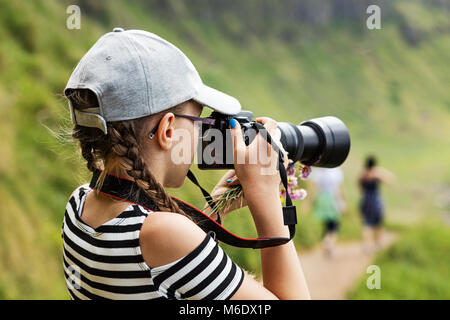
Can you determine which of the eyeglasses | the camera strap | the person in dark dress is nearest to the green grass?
the person in dark dress

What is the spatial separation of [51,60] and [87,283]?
5427 mm

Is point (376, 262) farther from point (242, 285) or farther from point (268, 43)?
point (268, 43)

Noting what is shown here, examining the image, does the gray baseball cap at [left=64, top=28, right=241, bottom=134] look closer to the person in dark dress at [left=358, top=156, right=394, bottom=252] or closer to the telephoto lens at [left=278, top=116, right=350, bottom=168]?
the telephoto lens at [left=278, top=116, right=350, bottom=168]

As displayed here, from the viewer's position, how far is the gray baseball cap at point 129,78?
1131mm

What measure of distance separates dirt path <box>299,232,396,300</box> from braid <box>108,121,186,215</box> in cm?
490

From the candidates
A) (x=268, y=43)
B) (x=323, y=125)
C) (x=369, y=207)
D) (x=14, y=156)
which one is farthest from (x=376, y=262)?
(x=268, y=43)

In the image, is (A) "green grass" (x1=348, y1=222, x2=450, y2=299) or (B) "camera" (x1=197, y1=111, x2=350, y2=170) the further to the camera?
(A) "green grass" (x1=348, y1=222, x2=450, y2=299)

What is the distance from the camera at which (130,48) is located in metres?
1.14

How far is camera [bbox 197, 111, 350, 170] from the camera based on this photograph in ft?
4.43

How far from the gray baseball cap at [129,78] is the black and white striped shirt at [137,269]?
0.77ft

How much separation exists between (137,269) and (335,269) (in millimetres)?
6007
